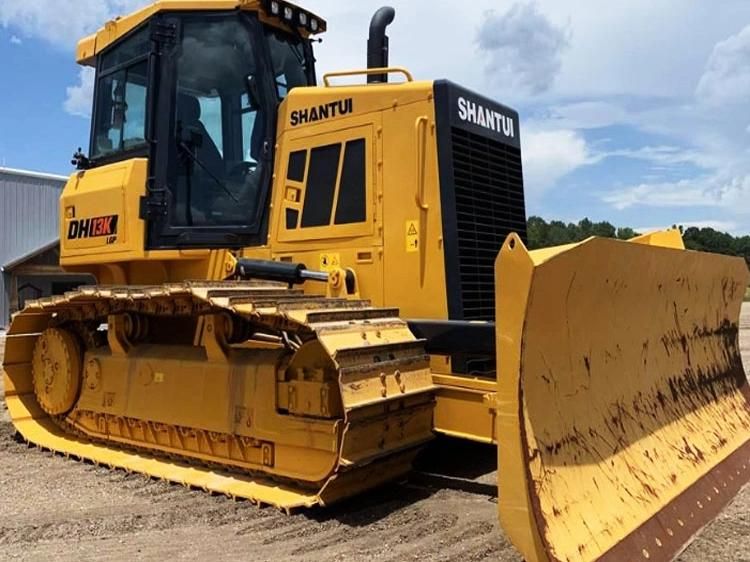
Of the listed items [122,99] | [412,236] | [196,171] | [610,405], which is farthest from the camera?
[122,99]

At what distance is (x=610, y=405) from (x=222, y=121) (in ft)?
12.1

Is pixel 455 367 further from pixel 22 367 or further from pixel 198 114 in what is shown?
pixel 22 367

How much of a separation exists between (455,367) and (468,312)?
1.24ft

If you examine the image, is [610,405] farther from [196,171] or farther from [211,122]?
[211,122]

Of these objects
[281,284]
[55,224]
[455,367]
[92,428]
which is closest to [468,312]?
[455,367]

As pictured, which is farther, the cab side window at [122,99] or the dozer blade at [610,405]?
the cab side window at [122,99]

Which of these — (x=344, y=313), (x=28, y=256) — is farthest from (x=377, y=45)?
(x=28, y=256)

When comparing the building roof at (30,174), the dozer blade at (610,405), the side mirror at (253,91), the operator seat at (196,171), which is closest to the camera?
the dozer blade at (610,405)

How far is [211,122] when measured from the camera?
6129 mm

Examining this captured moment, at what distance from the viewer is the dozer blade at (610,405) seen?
10.7 ft

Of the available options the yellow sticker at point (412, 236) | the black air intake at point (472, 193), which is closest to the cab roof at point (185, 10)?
the black air intake at point (472, 193)

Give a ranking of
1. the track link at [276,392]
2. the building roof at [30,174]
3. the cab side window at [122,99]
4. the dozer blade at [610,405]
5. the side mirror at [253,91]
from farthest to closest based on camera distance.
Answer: the building roof at [30,174], the cab side window at [122,99], the side mirror at [253,91], the track link at [276,392], the dozer blade at [610,405]

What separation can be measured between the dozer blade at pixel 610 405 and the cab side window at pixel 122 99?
13.1ft

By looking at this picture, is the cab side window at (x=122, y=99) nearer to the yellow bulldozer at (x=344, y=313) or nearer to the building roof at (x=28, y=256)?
the yellow bulldozer at (x=344, y=313)
